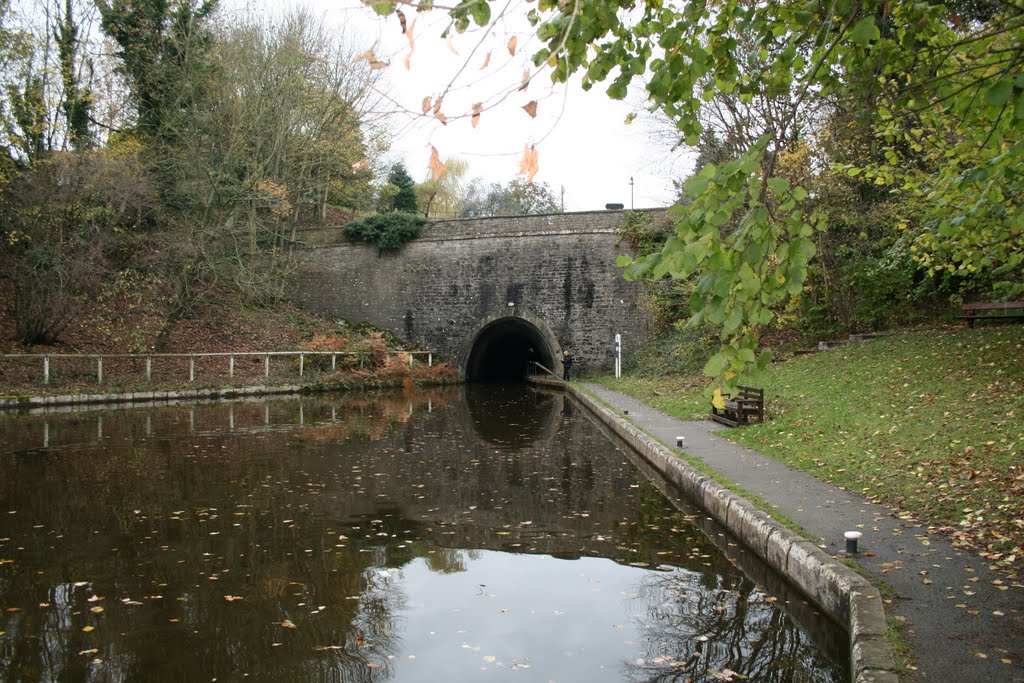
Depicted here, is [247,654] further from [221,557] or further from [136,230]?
[136,230]

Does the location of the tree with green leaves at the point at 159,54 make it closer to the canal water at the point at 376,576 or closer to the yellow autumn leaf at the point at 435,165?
the canal water at the point at 376,576

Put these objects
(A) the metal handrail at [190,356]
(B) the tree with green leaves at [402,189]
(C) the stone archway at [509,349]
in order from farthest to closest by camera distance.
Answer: (B) the tree with green leaves at [402,189], (C) the stone archway at [509,349], (A) the metal handrail at [190,356]

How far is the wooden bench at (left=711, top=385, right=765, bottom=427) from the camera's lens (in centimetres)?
1182

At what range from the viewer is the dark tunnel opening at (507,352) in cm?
2823

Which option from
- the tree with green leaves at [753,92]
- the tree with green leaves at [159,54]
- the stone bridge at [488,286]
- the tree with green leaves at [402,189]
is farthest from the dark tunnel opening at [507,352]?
the tree with green leaves at [753,92]

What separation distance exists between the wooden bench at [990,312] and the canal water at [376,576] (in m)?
9.87

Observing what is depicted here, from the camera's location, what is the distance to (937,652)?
3.61 metres

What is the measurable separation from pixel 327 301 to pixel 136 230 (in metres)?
8.57

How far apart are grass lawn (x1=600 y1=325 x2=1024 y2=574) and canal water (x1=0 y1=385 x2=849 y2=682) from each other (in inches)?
67.0

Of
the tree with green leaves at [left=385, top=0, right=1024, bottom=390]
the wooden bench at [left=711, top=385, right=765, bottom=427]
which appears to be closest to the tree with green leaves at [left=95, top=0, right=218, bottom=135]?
the wooden bench at [left=711, top=385, right=765, bottom=427]

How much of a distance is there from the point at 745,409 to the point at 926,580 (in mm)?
7439

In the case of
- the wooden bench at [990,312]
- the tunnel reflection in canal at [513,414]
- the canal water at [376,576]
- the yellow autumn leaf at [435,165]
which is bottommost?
the tunnel reflection in canal at [513,414]

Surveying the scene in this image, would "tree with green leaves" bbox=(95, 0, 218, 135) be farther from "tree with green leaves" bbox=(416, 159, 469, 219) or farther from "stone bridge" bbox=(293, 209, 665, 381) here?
"tree with green leaves" bbox=(416, 159, 469, 219)

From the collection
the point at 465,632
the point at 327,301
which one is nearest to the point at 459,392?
the point at 327,301
